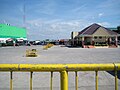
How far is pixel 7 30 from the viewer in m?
86.0

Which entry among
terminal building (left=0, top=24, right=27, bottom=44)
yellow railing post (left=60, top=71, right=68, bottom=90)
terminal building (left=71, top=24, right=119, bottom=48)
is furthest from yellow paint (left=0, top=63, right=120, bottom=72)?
terminal building (left=0, top=24, right=27, bottom=44)

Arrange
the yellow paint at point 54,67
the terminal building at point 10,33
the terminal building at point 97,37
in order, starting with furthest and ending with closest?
the terminal building at point 10,33 → the terminal building at point 97,37 → the yellow paint at point 54,67

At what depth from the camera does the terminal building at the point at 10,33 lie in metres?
81.3

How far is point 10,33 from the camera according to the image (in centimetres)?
8944

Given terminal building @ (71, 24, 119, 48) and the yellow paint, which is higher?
terminal building @ (71, 24, 119, 48)

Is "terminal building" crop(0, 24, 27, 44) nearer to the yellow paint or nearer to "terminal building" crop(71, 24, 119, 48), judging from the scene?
"terminal building" crop(71, 24, 119, 48)

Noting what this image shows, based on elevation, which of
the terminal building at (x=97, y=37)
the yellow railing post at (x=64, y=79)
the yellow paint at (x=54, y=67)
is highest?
the terminal building at (x=97, y=37)

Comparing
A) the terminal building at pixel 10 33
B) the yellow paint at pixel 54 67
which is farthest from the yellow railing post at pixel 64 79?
the terminal building at pixel 10 33

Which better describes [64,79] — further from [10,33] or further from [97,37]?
[10,33]

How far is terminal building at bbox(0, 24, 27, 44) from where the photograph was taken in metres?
81.3

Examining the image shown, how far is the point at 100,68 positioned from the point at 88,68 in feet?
0.85

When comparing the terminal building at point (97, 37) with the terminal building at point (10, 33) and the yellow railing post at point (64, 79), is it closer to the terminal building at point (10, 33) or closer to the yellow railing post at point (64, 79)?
the terminal building at point (10, 33)

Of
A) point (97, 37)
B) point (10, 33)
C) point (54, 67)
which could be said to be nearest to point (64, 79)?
point (54, 67)

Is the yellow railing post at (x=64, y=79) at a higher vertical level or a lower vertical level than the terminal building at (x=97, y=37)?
lower
